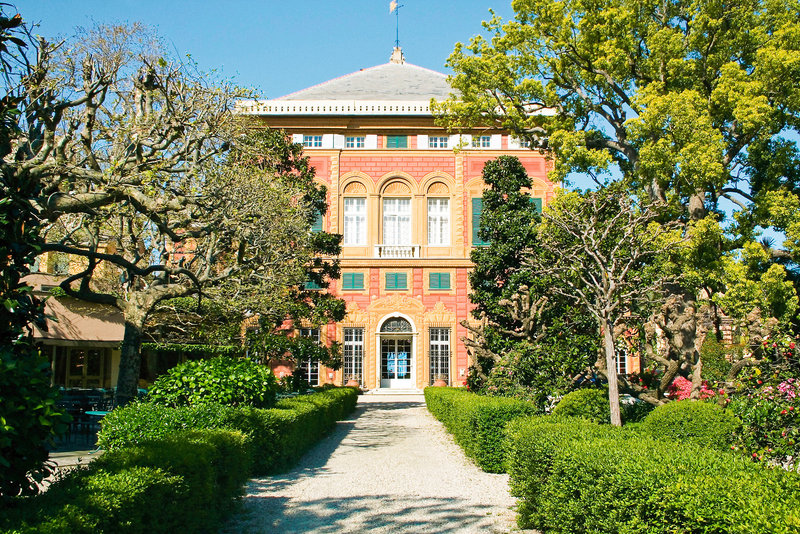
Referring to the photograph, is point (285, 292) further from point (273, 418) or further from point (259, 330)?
point (273, 418)

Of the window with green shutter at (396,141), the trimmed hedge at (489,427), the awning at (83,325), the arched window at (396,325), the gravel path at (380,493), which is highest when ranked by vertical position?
the window with green shutter at (396,141)

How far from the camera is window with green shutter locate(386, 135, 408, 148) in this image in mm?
32500

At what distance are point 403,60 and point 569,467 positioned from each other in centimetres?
3783

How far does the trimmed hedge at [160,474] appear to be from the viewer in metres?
3.65

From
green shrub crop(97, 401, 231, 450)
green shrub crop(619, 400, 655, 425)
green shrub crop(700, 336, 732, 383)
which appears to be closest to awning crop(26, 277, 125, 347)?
green shrub crop(97, 401, 231, 450)

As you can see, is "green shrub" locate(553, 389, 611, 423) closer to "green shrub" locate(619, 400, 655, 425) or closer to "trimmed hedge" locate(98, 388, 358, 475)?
"green shrub" locate(619, 400, 655, 425)

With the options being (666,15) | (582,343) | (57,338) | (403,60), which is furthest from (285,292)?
(403,60)

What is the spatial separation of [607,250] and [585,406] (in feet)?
10.00

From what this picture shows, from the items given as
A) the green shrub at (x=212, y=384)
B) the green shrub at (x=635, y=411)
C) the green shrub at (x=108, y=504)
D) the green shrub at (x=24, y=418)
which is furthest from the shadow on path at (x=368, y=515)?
the green shrub at (x=635, y=411)

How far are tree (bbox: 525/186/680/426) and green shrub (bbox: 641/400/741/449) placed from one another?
141 cm

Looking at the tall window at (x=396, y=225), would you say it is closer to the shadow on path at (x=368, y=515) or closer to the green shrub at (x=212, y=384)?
the green shrub at (x=212, y=384)

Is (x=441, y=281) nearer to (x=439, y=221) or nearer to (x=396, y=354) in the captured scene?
(x=439, y=221)

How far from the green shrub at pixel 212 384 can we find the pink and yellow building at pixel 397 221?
21523 mm

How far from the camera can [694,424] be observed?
28.5 ft
